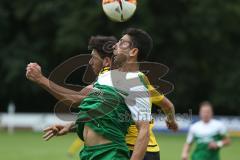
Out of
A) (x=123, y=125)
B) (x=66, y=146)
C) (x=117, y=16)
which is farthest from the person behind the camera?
(x=66, y=146)

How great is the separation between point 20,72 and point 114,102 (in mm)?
29415

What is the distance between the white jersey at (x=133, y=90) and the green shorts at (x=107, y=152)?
27 centimetres

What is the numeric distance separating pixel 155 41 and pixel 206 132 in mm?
24419

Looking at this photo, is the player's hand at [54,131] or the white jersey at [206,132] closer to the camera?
the player's hand at [54,131]

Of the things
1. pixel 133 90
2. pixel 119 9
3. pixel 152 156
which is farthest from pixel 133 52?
pixel 119 9

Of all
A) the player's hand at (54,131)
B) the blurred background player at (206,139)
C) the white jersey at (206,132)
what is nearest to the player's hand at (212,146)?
the blurred background player at (206,139)

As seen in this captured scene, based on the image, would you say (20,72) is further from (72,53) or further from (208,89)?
(208,89)

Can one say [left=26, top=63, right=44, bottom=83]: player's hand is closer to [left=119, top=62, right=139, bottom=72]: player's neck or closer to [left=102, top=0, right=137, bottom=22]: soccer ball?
[left=119, top=62, right=139, bottom=72]: player's neck

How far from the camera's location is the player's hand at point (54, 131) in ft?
17.5

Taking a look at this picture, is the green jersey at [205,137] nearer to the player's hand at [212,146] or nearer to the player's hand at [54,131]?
the player's hand at [212,146]

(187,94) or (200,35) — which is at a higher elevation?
(200,35)

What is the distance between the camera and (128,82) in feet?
16.3

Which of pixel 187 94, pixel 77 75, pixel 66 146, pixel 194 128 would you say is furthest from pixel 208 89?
pixel 194 128

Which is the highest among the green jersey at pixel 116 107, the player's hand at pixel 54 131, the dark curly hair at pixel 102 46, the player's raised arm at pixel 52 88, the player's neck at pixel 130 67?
the dark curly hair at pixel 102 46
